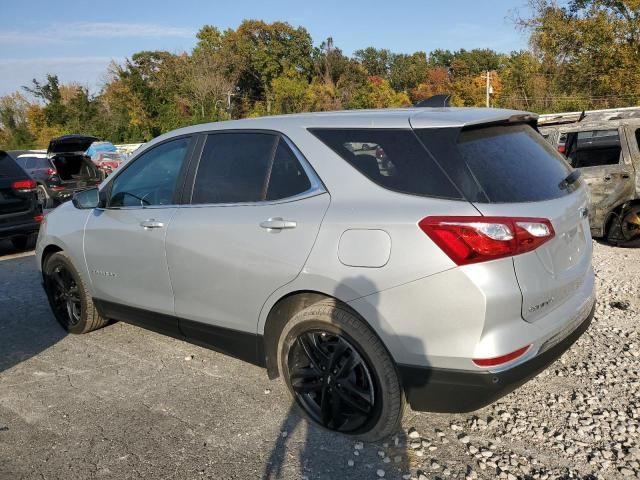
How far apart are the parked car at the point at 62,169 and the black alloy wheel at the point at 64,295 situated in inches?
397

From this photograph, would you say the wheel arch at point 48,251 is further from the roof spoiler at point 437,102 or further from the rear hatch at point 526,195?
the rear hatch at point 526,195

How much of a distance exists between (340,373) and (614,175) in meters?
5.92

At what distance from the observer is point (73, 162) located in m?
14.9

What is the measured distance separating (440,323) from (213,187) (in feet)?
5.78

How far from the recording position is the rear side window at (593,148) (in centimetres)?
730

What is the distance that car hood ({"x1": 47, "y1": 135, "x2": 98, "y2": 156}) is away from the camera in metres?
14.0

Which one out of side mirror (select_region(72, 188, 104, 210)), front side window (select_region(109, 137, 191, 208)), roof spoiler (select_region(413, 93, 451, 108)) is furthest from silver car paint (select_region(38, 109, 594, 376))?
side mirror (select_region(72, 188, 104, 210))

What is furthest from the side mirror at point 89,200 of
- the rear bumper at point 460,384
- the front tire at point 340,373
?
the rear bumper at point 460,384

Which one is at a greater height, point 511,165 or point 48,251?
point 511,165

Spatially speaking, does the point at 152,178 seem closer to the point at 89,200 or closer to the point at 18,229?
the point at 89,200

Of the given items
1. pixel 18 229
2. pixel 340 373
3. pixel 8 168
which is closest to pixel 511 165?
pixel 340 373

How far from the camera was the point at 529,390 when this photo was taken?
3.41 m

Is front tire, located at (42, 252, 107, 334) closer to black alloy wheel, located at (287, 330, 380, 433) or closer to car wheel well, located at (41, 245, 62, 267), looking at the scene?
car wheel well, located at (41, 245, 62, 267)

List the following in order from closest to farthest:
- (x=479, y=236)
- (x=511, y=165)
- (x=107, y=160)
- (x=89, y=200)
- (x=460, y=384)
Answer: (x=479, y=236) → (x=460, y=384) → (x=511, y=165) → (x=89, y=200) → (x=107, y=160)
